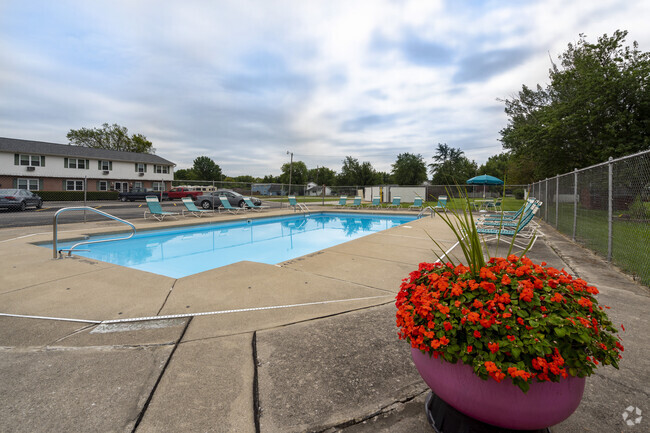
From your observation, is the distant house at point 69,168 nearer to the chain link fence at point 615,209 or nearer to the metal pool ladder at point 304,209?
the metal pool ladder at point 304,209

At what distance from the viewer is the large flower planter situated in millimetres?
1231

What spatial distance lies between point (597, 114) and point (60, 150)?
160 feet

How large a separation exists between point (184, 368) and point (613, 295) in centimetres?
472

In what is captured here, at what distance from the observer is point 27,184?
100ft

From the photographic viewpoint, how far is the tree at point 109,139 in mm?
51844

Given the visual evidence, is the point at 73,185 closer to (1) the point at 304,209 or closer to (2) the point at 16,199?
(2) the point at 16,199

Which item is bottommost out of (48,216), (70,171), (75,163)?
(48,216)

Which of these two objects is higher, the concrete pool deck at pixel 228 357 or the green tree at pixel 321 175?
the green tree at pixel 321 175

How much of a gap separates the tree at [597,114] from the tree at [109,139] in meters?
62.1

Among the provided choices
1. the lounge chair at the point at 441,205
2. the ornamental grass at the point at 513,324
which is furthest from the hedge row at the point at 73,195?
the ornamental grass at the point at 513,324

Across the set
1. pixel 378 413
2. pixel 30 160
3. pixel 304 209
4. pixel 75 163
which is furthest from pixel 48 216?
pixel 75 163

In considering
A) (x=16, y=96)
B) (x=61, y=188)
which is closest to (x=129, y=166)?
(x=61, y=188)

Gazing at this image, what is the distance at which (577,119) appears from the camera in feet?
47.1

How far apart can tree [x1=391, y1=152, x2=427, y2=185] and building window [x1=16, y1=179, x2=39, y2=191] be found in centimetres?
5141
